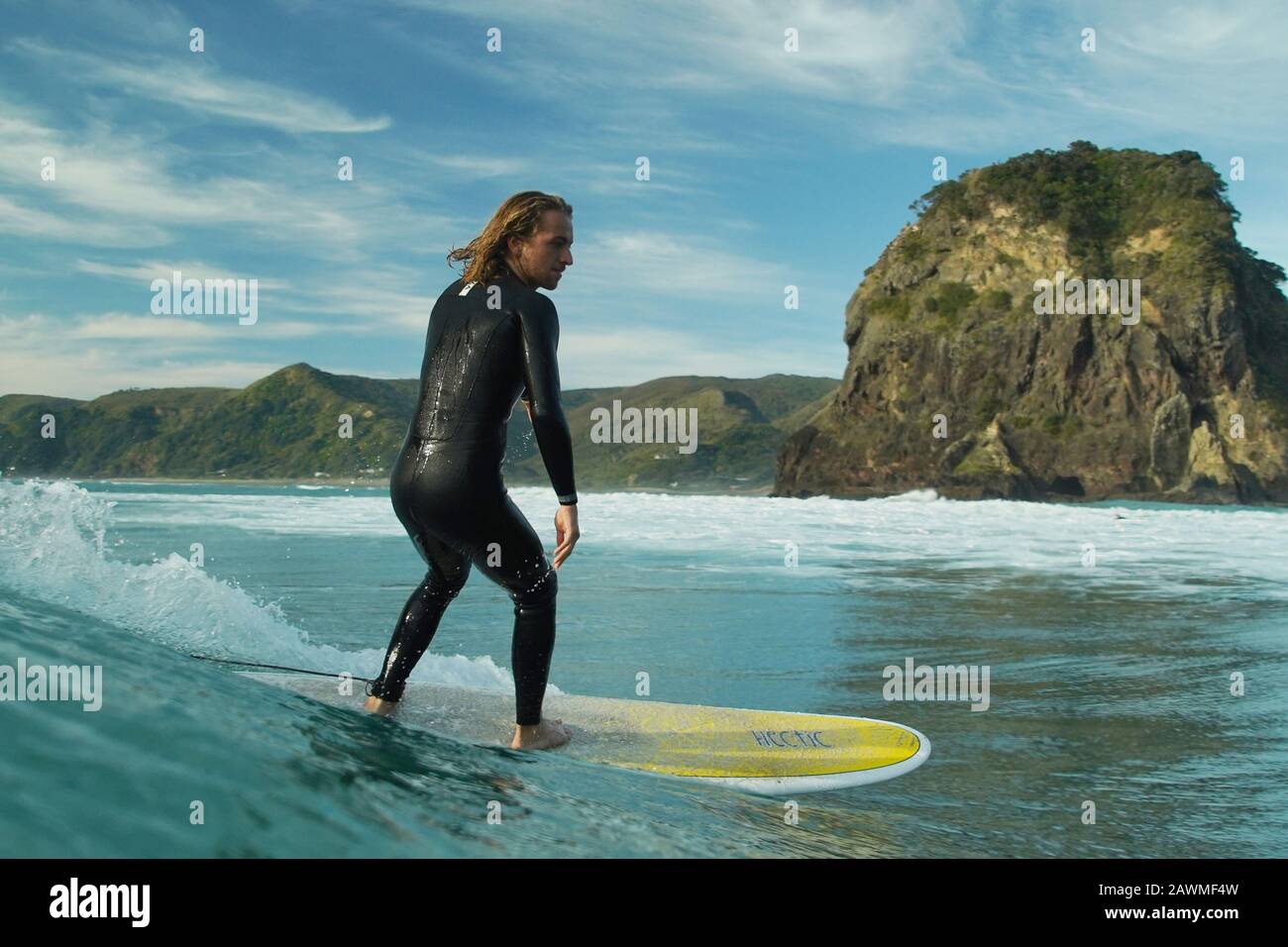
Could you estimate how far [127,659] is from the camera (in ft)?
9.73

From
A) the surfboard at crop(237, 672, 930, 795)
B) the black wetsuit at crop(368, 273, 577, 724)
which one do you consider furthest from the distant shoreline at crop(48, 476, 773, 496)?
the black wetsuit at crop(368, 273, 577, 724)

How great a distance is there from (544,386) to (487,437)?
259 mm

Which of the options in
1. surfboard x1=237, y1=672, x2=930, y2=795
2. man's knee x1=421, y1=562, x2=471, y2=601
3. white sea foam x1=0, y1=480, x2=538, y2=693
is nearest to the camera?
man's knee x1=421, y1=562, x2=471, y2=601

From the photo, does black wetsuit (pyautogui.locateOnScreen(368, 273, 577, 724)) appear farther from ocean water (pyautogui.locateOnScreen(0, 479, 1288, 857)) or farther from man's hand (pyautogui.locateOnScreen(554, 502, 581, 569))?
ocean water (pyautogui.locateOnScreen(0, 479, 1288, 857))

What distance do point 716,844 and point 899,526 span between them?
25098 millimetres

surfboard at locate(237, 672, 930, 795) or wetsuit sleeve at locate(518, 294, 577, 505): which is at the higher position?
wetsuit sleeve at locate(518, 294, 577, 505)

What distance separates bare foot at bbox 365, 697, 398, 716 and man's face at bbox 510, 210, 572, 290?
63.3 inches

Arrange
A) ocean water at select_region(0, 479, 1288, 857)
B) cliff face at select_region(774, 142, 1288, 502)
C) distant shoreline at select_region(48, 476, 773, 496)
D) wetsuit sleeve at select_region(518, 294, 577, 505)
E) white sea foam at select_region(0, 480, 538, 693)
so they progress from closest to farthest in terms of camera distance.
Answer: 1. ocean water at select_region(0, 479, 1288, 857)
2. wetsuit sleeve at select_region(518, 294, 577, 505)
3. white sea foam at select_region(0, 480, 538, 693)
4. cliff face at select_region(774, 142, 1288, 502)
5. distant shoreline at select_region(48, 476, 773, 496)

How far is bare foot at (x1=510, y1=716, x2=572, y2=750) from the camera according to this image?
11.2 feet

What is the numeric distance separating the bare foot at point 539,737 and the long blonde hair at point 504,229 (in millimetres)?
1600

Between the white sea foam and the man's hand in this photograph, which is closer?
the man's hand

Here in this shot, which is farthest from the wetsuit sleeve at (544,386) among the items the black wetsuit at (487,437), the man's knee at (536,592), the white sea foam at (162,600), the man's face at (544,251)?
the white sea foam at (162,600)
